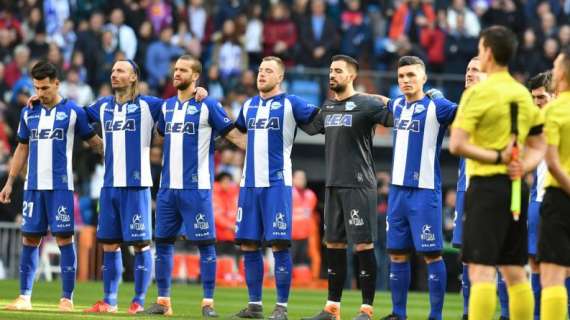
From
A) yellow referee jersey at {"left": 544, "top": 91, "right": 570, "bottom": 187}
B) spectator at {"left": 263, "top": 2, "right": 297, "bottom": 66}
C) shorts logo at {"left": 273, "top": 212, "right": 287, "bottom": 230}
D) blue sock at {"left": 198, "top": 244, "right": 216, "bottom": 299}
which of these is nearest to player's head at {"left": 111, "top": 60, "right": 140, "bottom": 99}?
blue sock at {"left": 198, "top": 244, "right": 216, "bottom": 299}

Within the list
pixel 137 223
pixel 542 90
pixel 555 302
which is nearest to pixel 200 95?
pixel 137 223

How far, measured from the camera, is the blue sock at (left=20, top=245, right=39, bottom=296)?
15.1 metres

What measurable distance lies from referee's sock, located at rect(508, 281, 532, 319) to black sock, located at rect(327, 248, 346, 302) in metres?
3.63

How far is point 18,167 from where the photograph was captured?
51.1 ft

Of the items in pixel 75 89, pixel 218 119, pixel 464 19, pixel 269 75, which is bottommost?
pixel 218 119

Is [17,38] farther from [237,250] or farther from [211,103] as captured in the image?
[211,103]

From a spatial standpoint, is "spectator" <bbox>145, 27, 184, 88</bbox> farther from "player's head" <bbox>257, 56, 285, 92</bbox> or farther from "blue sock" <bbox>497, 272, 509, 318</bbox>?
"blue sock" <bbox>497, 272, 509, 318</bbox>

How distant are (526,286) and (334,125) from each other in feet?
13.5

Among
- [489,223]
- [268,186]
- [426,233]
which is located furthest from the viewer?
[268,186]

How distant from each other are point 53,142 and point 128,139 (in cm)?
87

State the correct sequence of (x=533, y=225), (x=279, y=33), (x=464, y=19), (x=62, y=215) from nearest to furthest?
1. (x=533, y=225)
2. (x=62, y=215)
3. (x=279, y=33)
4. (x=464, y=19)

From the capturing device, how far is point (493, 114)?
1043 centimetres

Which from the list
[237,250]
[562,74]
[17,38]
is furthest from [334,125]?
[17,38]

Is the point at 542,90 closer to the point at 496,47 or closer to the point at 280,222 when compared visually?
the point at 280,222
